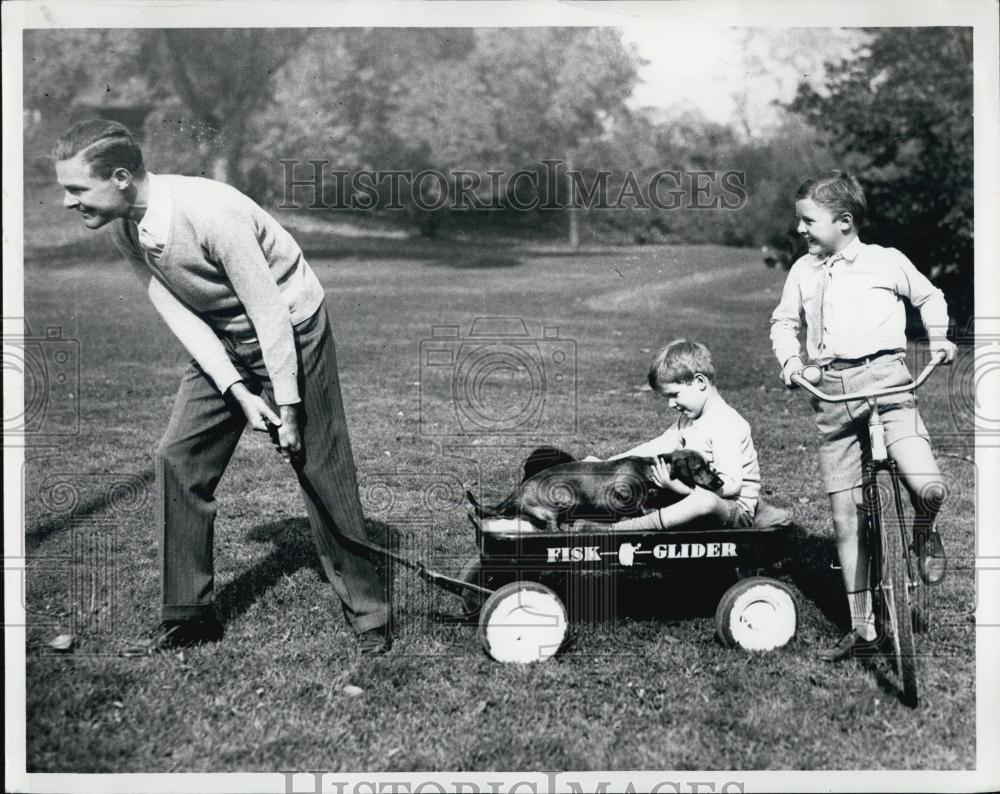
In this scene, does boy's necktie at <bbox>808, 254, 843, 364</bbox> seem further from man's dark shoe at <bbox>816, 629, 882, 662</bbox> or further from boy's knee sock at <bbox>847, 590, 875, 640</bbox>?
man's dark shoe at <bbox>816, 629, 882, 662</bbox>

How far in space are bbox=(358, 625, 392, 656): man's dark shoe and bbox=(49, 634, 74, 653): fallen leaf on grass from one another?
114 centimetres

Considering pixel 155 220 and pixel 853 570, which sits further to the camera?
pixel 853 570

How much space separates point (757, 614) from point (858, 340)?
1.15m

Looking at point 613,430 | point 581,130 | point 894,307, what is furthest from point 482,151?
point 894,307

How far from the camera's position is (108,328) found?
921 centimetres

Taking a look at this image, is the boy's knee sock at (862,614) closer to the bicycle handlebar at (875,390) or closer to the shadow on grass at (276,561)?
the bicycle handlebar at (875,390)

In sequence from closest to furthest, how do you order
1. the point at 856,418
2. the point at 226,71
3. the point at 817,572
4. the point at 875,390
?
the point at 875,390 → the point at 856,418 → the point at 817,572 → the point at 226,71

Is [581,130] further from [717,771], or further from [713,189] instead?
[717,771]

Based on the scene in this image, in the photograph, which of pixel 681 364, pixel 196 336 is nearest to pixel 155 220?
pixel 196 336

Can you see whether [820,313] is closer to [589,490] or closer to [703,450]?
[703,450]

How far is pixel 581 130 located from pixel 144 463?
350 centimetres

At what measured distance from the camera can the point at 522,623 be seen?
386cm

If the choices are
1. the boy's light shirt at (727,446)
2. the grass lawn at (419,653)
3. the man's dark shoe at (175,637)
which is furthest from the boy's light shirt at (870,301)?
the man's dark shoe at (175,637)

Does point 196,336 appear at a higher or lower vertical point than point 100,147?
Result: lower
